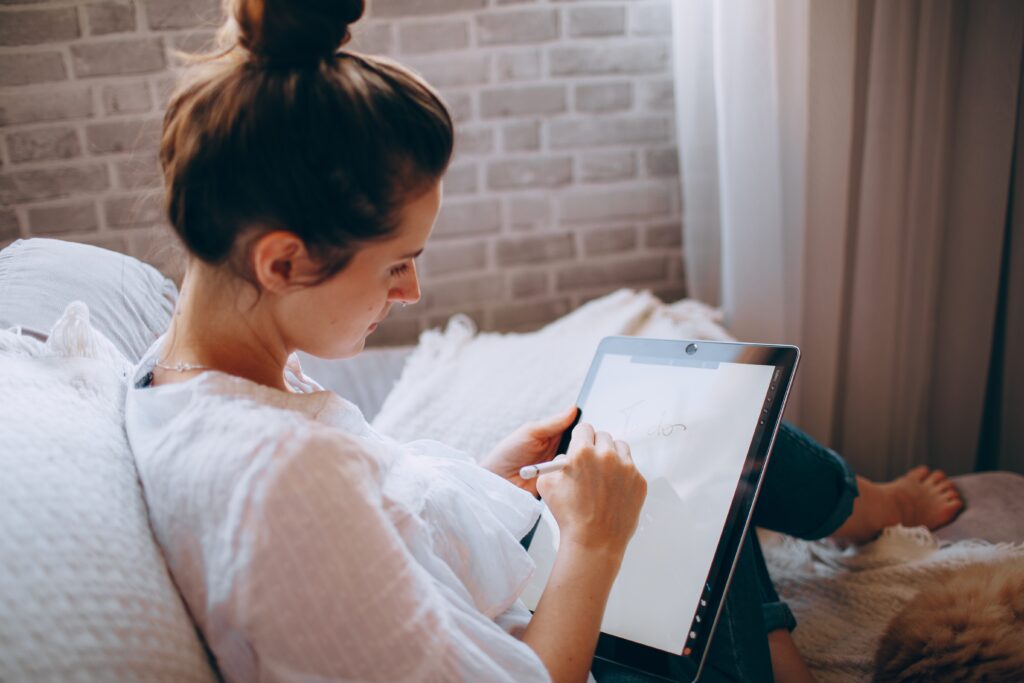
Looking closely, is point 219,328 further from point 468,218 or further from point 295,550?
point 468,218

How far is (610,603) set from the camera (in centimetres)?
73

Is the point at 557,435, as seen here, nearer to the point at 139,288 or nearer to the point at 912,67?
the point at 139,288

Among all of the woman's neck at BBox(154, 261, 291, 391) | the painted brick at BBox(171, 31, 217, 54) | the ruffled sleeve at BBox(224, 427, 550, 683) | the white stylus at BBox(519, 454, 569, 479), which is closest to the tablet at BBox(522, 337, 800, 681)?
the white stylus at BBox(519, 454, 569, 479)

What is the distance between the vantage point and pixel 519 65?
63.2 inches

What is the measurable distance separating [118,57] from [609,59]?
3.41ft

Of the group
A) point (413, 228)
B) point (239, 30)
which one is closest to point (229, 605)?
point (413, 228)

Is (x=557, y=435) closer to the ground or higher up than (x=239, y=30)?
closer to the ground

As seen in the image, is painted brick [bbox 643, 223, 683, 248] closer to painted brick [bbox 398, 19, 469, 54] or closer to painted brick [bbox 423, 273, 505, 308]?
painted brick [bbox 423, 273, 505, 308]

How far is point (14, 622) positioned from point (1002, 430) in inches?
62.6

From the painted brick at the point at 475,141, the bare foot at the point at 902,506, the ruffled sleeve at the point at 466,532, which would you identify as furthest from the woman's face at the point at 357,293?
the painted brick at the point at 475,141

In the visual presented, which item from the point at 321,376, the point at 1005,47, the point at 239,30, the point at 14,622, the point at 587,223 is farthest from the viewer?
the point at 587,223

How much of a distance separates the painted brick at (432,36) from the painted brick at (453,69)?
2 centimetres

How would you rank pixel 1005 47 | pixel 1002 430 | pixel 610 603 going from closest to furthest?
1. pixel 610 603
2. pixel 1005 47
3. pixel 1002 430

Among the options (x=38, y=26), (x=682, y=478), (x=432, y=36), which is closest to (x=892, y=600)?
(x=682, y=478)
